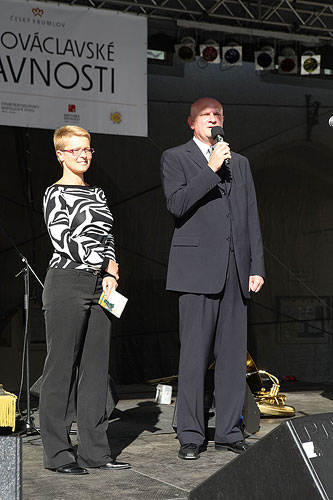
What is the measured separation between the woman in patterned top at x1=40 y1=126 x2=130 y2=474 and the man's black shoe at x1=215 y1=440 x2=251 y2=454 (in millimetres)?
567

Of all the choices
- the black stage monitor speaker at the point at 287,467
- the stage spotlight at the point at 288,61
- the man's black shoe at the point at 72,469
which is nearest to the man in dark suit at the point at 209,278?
the man's black shoe at the point at 72,469

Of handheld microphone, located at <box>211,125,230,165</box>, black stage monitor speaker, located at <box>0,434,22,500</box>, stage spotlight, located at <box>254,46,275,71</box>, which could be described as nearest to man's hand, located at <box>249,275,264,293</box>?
handheld microphone, located at <box>211,125,230,165</box>

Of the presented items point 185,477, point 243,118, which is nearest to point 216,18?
point 243,118

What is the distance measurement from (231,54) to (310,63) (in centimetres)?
73

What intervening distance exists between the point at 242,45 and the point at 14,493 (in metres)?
6.12

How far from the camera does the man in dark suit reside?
3855 mm

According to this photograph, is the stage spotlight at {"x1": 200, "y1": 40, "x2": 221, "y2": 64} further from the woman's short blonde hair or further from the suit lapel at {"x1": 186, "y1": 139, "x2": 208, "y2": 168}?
the woman's short blonde hair

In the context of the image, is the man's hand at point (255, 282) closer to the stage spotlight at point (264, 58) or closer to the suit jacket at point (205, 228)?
the suit jacket at point (205, 228)

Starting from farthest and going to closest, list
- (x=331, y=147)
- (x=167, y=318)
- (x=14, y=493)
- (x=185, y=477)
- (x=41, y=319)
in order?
(x=331, y=147), (x=167, y=318), (x=41, y=319), (x=185, y=477), (x=14, y=493)

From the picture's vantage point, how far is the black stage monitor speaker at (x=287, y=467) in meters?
1.78

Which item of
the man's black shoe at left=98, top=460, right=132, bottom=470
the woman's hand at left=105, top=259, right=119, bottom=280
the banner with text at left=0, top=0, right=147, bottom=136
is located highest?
the banner with text at left=0, top=0, right=147, bottom=136

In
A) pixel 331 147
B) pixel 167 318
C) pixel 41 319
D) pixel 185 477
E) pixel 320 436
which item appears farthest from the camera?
pixel 331 147

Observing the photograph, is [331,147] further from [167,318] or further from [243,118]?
[167,318]

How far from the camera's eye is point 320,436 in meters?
1.88
